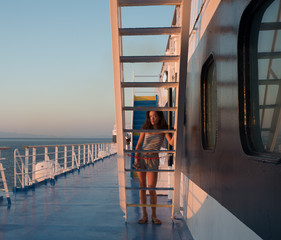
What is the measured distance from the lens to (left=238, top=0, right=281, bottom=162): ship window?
145 centimetres

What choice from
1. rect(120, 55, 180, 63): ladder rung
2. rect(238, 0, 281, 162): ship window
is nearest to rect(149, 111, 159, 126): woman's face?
rect(120, 55, 180, 63): ladder rung

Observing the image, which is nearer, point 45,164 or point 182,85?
point 182,85

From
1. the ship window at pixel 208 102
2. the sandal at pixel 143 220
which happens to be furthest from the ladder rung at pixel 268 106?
the sandal at pixel 143 220

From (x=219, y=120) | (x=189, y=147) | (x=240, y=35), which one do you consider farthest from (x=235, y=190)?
(x=189, y=147)

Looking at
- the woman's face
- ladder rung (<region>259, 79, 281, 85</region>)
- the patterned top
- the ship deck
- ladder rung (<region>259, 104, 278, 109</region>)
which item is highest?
ladder rung (<region>259, 79, 281, 85</region>)

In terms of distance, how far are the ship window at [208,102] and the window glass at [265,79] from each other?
108 cm

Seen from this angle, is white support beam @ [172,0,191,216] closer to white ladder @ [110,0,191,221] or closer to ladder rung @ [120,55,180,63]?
white ladder @ [110,0,191,221]

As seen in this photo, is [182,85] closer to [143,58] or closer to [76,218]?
[143,58]

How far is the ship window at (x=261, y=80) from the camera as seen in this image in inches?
56.9

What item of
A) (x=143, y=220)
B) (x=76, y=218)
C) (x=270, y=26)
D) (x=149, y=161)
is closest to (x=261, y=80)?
(x=270, y=26)

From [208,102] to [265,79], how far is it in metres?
1.51

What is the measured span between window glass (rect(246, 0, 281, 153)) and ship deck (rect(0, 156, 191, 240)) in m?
2.31

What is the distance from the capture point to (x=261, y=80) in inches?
64.8

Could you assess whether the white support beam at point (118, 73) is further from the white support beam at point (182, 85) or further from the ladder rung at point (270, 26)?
the ladder rung at point (270, 26)
